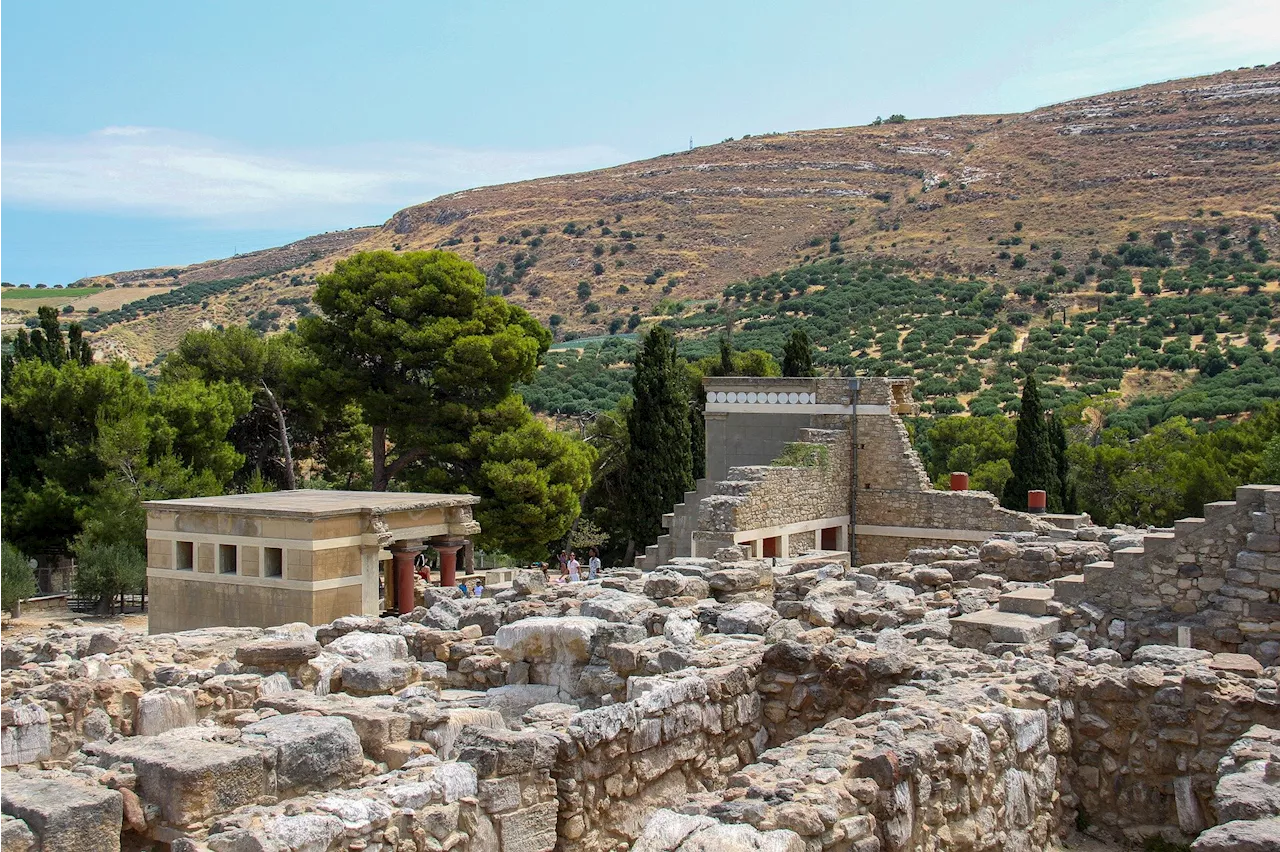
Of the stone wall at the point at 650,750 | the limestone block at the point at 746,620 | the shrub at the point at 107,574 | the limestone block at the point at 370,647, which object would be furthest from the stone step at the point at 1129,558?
the shrub at the point at 107,574

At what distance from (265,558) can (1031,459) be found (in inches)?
657

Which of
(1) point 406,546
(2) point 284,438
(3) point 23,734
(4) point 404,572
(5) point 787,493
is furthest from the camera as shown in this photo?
(2) point 284,438

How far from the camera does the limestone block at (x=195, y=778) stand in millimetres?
6055

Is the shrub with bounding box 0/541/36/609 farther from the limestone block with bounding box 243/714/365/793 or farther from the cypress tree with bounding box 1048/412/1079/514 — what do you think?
the cypress tree with bounding box 1048/412/1079/514

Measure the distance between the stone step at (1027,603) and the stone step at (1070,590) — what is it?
0.27ft

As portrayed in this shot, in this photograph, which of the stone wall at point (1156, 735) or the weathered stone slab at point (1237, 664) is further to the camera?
the weathered stone slab at point (1237, 664)

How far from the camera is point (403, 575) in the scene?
20.0m

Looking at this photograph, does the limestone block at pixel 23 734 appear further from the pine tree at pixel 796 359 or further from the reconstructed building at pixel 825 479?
the pine tree at pixel 796 359

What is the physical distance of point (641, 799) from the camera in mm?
7512

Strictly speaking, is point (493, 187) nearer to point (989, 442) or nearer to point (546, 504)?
point (989, 442)

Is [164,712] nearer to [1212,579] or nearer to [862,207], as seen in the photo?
[1212,579]

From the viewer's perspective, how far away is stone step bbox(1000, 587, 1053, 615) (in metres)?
10.0

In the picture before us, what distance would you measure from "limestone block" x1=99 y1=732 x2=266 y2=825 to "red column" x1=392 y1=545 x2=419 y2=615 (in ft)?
43.7

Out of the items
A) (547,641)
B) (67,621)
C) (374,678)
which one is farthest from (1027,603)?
(67,621)
